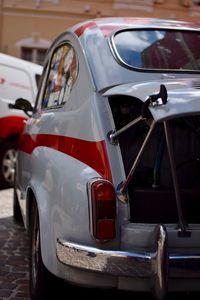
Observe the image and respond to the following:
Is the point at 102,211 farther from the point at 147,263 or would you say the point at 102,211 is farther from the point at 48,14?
the point at 48,14

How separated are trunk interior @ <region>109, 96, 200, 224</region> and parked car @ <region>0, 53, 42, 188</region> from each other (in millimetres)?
5235

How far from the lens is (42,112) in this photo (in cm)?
457

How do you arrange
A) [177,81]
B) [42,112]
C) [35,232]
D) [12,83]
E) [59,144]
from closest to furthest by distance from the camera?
[177,81]
[59,144]
[35,232]
[42,112]
[12,83]

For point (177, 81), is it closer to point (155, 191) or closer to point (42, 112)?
point (155, 191)

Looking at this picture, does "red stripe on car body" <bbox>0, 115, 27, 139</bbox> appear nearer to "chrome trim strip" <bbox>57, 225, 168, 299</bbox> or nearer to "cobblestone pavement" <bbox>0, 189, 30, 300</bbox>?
"cobblestone pavement" <bbox>0, 189, 30, 300</bbox>

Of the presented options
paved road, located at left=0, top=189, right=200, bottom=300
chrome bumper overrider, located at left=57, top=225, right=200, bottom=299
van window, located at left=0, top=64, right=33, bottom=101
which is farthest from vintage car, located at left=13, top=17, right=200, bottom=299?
van window, located at left=0, top=64, right=33, bottom=101

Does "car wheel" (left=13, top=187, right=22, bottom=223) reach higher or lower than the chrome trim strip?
lower

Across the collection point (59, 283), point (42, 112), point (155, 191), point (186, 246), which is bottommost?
point (59, 283)

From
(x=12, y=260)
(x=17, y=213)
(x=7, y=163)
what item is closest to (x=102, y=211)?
(x=12, y=260)

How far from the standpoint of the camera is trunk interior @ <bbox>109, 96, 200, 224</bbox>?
3178 millimetres

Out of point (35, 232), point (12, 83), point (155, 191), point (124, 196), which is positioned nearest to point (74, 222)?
point (124, 196)

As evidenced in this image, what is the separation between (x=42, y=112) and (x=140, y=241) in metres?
1.91

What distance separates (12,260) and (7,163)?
13.0 ft

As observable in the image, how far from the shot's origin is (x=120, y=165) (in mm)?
3131
